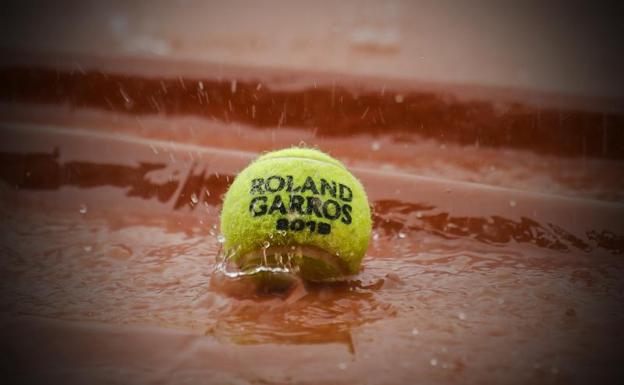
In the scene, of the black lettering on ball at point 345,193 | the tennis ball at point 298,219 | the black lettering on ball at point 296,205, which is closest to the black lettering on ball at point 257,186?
the tennis ball at point 298,219

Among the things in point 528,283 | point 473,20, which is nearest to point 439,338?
point 528,283

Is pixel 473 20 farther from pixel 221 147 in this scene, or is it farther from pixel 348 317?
pixel 348 317

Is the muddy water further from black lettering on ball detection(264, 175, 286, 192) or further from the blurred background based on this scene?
black lettering on ball detection(264, 175, 286, 192)

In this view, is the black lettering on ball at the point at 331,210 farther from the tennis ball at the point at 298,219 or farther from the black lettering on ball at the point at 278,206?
the black lettering on ball at the point at 278,206

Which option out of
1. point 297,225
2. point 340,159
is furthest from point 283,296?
point 340,159

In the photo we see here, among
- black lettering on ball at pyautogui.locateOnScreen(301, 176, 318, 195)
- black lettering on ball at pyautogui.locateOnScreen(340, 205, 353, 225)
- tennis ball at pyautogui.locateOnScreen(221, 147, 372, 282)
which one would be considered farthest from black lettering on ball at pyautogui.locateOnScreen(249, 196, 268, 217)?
black lettering on ball at pyautogui.locateOnScreen(340, 205, 353, 225)

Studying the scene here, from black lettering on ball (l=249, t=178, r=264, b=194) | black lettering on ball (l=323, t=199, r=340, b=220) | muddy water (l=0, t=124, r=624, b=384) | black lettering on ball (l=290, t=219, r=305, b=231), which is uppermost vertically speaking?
black lettering on ball (l=249, t=178, r=264, b=194)
